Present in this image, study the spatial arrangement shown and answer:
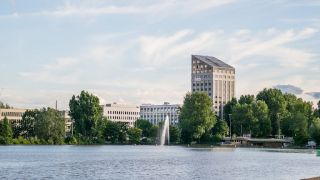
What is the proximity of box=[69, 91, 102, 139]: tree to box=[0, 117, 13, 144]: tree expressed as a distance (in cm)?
1919

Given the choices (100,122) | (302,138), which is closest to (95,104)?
(100,122)

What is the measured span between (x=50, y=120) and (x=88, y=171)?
121094mm

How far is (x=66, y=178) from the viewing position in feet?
172

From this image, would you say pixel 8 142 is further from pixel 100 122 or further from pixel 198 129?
pixel 198 129

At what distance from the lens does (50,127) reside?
180500 mm

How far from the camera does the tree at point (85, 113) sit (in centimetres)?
18425

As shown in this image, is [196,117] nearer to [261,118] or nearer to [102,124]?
[261,118]

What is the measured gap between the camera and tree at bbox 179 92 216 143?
188625 millimetres

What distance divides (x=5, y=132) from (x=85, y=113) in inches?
916

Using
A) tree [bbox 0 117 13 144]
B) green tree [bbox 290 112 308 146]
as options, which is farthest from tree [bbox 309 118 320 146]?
tree [bbox 0 117 13 144]

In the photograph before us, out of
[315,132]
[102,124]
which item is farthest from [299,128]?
[102,124]

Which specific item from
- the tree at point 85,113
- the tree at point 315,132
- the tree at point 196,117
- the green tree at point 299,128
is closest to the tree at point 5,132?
the tree at point 85,113

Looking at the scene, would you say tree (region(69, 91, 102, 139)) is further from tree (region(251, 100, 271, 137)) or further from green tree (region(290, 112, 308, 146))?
green tree (region(290, 112, 308, 146))

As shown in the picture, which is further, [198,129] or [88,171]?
[198,129]
